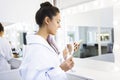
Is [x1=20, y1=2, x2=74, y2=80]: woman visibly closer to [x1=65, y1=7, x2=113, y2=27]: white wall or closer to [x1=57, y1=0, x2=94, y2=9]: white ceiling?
[x1=65, y1=7, x2=113, y2=27]: white wall

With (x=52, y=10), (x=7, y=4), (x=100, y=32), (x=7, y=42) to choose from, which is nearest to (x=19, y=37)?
(x=7, y=42)

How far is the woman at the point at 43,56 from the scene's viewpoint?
99 centimetres

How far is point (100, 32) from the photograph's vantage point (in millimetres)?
1980

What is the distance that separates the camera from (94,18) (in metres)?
1.99

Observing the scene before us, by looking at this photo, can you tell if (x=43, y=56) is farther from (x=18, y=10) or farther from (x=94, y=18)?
(x=18, y=10)

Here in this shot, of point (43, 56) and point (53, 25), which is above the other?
point (53, 25)

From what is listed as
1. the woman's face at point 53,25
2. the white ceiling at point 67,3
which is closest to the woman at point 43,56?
the woman's face at point 53,25

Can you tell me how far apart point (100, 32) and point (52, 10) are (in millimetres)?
996

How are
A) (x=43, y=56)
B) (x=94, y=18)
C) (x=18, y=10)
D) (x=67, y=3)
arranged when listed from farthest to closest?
(x=18, y=10), (x=67, y=3), (x=94, y=18), (x=43, y=56)

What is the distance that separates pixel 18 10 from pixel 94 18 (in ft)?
3.53

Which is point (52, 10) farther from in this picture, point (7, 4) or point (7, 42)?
point (7, 4)

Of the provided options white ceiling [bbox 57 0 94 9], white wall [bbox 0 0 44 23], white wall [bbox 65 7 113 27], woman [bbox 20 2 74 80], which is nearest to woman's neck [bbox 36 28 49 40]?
woman [bbox 20 2 74 80]

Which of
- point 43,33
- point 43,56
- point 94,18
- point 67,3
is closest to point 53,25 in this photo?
point 43,33

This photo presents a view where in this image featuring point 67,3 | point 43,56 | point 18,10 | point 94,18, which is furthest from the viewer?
point 18,10
